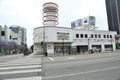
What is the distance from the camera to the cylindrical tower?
5506cm

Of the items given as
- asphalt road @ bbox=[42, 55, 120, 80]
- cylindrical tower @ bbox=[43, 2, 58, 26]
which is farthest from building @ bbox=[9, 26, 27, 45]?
asphalt road @ bbox=[42, 55, 120, 80]

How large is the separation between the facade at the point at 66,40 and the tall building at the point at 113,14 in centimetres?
3627

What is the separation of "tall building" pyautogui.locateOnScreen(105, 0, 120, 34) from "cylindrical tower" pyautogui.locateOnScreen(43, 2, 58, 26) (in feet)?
147

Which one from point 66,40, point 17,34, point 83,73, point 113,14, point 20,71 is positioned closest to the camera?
point 83,73

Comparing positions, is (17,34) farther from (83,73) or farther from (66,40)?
(83,73)

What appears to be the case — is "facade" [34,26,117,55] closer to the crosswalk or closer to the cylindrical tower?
the cylindrical tower

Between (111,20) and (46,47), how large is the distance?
2838 inches

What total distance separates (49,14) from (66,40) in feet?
45.5

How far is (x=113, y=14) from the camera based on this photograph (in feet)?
312

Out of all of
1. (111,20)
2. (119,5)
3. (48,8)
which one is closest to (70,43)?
(48,8)

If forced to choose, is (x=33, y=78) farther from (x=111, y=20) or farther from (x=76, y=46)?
(x=111, y=20)

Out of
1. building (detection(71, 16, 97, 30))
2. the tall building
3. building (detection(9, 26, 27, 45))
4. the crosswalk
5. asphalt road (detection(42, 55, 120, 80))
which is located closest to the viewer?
asphalt road (detection(42, 55, 120, 80))

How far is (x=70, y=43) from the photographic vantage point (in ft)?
161

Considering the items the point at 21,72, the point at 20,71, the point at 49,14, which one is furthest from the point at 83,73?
the point at 49,14
